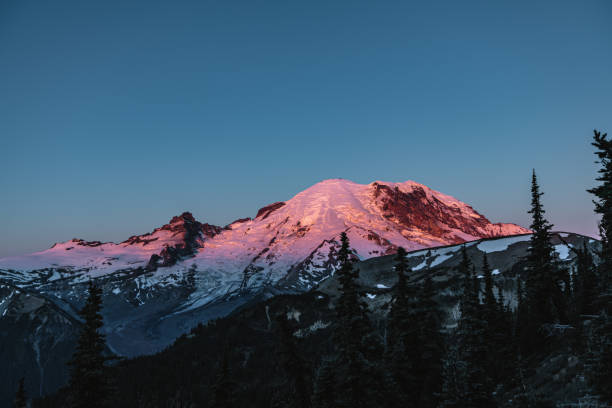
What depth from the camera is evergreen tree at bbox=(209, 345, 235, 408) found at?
32094 millimetres

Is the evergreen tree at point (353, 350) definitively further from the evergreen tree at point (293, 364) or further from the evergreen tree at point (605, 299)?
the evergreen tree at point (605, 299)

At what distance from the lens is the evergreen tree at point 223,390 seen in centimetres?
3209

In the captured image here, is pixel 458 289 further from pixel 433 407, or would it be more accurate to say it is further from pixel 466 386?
pixel 466 386

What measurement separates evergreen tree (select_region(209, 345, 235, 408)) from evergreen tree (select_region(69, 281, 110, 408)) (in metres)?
8.40

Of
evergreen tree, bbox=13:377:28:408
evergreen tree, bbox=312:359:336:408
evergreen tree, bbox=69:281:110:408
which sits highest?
evergreen tree, bbox=69:281:110:408

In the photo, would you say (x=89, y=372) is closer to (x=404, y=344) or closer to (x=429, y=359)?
(x=404, y=344)

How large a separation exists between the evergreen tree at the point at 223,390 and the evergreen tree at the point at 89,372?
8.40 metres

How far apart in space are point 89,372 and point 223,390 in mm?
→ 10270

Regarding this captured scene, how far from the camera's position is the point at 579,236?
84375 mm

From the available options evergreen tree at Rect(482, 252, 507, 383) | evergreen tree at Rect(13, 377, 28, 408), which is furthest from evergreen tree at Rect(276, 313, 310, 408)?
evergreen tree at Rect(13, 377, 28, 408)

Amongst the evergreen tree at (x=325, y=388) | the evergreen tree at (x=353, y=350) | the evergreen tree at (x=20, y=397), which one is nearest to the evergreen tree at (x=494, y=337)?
the evergreen tree at (x=325, y=388)

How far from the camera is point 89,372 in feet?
80.7

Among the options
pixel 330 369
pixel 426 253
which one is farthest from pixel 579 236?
pixel 330 369

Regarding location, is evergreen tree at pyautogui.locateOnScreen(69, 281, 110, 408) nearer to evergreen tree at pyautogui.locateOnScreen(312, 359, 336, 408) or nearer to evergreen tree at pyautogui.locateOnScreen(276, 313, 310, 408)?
evergreen tree at pyautogui.locateOnScreen(276, 313, 310, 408)
